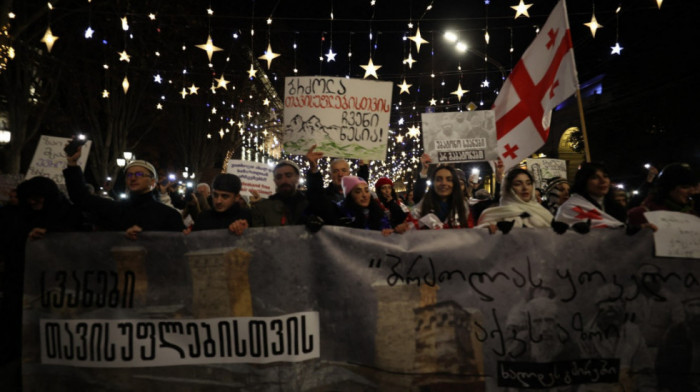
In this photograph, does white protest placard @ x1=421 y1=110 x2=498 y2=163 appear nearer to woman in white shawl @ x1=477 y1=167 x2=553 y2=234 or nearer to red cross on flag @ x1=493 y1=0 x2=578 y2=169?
red cross on flag @ x1=493 y1=0 x2=578 y2=169

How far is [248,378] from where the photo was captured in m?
3.26

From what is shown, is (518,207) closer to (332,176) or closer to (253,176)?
(332,176)

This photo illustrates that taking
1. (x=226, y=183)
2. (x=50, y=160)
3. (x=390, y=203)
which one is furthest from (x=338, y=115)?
(x=50, y=160)

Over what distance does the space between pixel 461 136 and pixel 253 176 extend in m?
3.94

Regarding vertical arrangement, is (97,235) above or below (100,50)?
below

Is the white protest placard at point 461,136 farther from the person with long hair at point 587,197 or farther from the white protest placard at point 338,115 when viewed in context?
the person with long hair at point 587,197

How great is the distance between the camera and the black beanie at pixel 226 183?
3.87 m

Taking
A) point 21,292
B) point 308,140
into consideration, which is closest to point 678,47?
point 308,140

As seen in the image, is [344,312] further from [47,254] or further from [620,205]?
[620,205]

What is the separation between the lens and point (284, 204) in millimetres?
4242

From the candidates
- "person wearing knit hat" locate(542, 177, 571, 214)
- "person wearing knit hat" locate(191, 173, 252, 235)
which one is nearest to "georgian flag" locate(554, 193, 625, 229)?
"person wearing knit hat" locate(542, 177, 571, 214)

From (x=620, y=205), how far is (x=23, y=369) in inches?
208

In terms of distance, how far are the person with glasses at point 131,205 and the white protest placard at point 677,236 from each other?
363cm

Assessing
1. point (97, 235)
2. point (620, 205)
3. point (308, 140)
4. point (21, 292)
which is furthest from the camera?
point (308, 140)
